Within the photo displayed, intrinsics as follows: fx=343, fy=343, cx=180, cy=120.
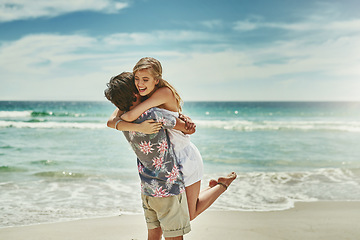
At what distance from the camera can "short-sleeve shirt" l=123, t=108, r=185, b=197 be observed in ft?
7.74

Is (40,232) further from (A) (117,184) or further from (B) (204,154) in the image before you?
(B) (204,154)

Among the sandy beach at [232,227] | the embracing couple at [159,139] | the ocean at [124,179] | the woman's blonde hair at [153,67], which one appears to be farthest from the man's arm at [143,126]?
the ocean at [124,179]

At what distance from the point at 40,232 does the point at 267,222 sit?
2.83 meters

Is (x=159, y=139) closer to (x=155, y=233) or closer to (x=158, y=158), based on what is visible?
(x=158, y=158)

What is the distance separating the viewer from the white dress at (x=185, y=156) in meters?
2.51

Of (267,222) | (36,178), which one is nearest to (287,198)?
(267,222)

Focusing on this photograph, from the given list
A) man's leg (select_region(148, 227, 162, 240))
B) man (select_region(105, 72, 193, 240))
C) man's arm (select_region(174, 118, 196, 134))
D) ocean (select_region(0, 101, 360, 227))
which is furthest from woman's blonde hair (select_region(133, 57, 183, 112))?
ocean (select_region(0, 101, 360, 227))

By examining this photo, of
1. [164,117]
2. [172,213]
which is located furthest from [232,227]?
[164,117]

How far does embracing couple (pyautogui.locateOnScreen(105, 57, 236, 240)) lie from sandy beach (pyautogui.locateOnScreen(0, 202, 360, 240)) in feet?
5.32

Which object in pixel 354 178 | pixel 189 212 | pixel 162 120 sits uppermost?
pixel 162 120

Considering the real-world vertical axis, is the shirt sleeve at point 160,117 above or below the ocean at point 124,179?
above

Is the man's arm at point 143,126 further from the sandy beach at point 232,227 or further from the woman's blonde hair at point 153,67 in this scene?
the sandy beach at point 232,227

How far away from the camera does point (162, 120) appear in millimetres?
2340

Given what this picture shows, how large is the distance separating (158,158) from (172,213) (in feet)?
1.36
